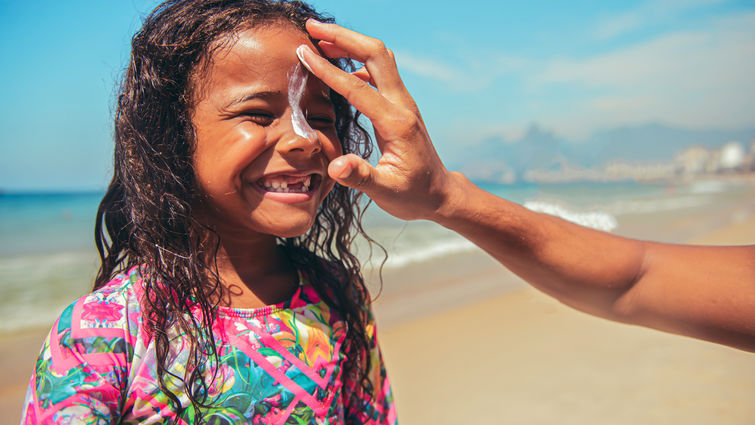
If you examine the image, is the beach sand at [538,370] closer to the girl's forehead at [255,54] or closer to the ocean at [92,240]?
the ocean at [92,240]

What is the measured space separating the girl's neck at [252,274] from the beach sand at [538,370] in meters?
1.79

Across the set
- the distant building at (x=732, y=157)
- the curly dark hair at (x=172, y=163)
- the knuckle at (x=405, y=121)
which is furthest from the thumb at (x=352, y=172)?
the distant building at (x=732, y=157)

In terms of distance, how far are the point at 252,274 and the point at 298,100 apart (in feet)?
2.12

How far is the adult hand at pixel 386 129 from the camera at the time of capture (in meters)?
1.23

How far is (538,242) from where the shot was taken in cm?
162

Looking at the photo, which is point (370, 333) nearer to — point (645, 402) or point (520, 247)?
point (520, 247)

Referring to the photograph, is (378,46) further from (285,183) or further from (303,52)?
(285,183)

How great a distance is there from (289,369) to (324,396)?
15 centimetres

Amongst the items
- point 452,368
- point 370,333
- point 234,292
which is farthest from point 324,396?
point 452,368

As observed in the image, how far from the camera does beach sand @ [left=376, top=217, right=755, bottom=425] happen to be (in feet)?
13.1

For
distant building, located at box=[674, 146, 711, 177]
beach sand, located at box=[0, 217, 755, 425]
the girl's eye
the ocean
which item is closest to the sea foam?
the ocean

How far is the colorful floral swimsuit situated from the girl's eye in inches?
23.2

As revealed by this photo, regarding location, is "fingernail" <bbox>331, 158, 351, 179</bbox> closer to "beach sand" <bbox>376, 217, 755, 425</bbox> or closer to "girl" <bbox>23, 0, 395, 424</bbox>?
"girl" <bbox>23, 0, 395, 424</bbox>

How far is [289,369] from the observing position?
4.70 ft
